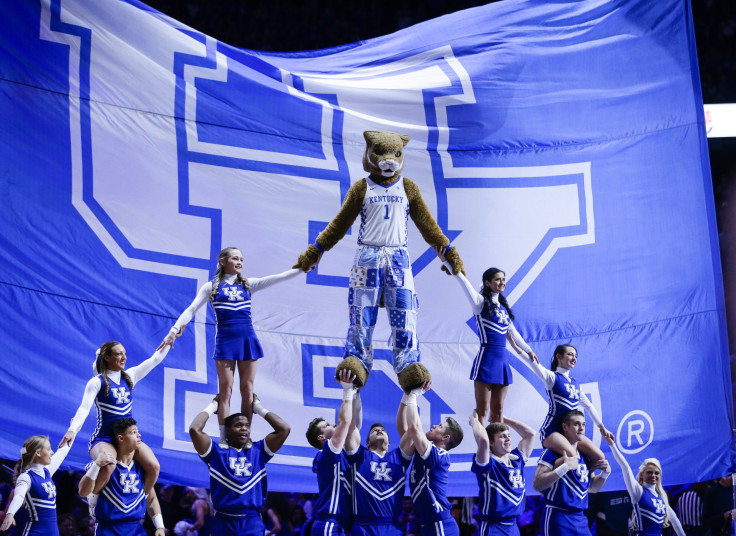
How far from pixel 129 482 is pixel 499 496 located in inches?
81.8

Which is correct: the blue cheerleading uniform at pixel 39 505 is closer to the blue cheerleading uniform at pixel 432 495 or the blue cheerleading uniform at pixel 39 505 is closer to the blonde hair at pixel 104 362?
the blonde hair at pixel 104 362

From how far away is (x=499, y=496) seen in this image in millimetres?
5633

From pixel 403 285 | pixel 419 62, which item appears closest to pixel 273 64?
pixel 419 62

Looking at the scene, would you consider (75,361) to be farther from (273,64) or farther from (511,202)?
(511,202)

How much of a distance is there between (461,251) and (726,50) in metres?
5.96

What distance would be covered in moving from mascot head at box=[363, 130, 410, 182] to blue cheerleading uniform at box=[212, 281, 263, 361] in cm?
108

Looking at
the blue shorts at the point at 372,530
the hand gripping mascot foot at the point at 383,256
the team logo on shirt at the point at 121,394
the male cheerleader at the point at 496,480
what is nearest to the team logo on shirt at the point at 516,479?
the male cheerleader at the point at 496,480

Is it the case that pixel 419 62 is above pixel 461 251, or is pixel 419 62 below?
above

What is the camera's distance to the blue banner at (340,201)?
6180 millimetres

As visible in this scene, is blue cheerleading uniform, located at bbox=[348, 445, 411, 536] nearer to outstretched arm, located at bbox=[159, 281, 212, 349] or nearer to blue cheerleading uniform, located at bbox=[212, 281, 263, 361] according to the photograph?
blue cheerleading uniform, located at bbox=[212, 281, 263, 361]

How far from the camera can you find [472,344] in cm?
707

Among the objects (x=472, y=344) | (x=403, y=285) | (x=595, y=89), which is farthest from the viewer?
(x=595, y=89)

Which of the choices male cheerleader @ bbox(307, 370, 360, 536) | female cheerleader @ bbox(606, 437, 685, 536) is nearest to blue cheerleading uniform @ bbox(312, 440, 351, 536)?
male cheerleader @ bbox(307, 370, 360, 536)

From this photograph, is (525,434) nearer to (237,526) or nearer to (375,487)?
(375,487)
